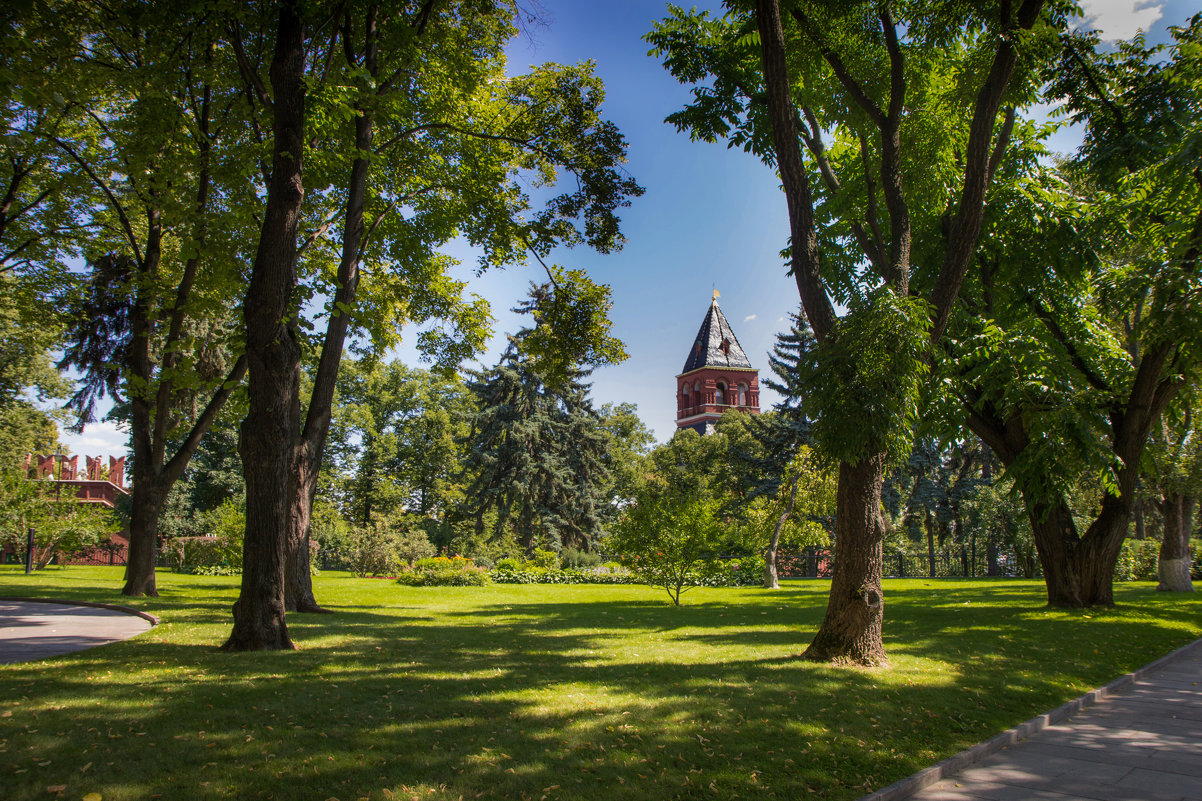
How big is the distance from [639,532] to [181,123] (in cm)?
1346

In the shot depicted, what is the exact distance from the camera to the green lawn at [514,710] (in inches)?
159

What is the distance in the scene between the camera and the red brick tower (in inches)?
2702

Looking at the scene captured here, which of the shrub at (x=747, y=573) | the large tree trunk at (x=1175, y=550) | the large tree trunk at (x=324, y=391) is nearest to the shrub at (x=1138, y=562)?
the large tree trunk at (x=1175, y=550)

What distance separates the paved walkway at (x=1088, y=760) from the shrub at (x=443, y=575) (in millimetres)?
20596

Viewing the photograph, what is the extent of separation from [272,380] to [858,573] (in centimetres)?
758

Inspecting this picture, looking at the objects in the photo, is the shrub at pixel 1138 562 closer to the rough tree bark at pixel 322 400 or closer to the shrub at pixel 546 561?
the shrub at pixel 546 561

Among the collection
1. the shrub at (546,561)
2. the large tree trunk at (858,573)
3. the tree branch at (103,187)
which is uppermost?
the tree branch at (103,187)

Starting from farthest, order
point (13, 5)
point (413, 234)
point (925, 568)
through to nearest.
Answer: point (925, 568)
point (413, 234)
point (13, 5)

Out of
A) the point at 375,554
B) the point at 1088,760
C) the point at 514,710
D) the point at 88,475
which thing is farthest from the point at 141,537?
the point at 88,475

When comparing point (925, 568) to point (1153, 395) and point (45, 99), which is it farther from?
point (45, 99)

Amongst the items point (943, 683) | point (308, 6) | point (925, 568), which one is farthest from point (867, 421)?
point (925, 568)

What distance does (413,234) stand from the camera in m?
15.5

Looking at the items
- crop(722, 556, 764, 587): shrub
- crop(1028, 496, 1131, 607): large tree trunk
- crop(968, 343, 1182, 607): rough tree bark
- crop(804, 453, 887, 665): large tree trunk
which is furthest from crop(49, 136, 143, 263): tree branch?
crop(722, 556, 764, 587): shrub

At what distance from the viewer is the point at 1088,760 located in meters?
5.37
